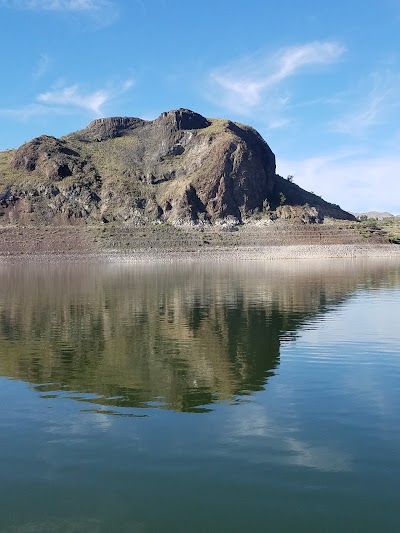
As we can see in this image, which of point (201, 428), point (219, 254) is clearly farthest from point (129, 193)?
point (201, 428)

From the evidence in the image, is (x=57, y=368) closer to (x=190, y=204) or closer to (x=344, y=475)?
(x=344, y=475)

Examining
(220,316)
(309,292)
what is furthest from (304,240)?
(220,316)

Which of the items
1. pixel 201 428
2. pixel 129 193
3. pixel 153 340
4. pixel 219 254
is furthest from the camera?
pixel 129 193

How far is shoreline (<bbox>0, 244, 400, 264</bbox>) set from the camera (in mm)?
135725

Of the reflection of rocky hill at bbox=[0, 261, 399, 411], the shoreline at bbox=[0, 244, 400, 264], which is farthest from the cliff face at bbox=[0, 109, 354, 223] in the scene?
the reflection of rocky hill at bbox=[0, 261, 399, 411]

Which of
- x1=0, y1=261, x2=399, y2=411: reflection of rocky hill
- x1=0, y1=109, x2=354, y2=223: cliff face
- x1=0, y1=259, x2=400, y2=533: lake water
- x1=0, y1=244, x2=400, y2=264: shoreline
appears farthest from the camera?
x1=0, y1=109, x2=354, y2=223: cliff face

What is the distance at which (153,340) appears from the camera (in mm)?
26109

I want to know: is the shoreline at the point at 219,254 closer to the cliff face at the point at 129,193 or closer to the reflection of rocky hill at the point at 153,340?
the cliff face at the point at 129,193

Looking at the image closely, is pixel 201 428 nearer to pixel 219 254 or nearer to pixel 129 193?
pixel 219 254

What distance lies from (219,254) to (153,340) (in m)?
119

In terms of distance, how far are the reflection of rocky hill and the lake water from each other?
112 millimetres

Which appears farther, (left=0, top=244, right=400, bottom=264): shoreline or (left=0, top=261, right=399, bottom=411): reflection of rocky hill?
(left=0, top=244, right=400, bottom=264): shoreline

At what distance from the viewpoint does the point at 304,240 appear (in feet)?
508

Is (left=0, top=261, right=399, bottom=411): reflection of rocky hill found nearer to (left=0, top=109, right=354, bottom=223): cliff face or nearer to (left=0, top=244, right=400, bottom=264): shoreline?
(left=0, top=244, right=400, bottom=264): shoreline
